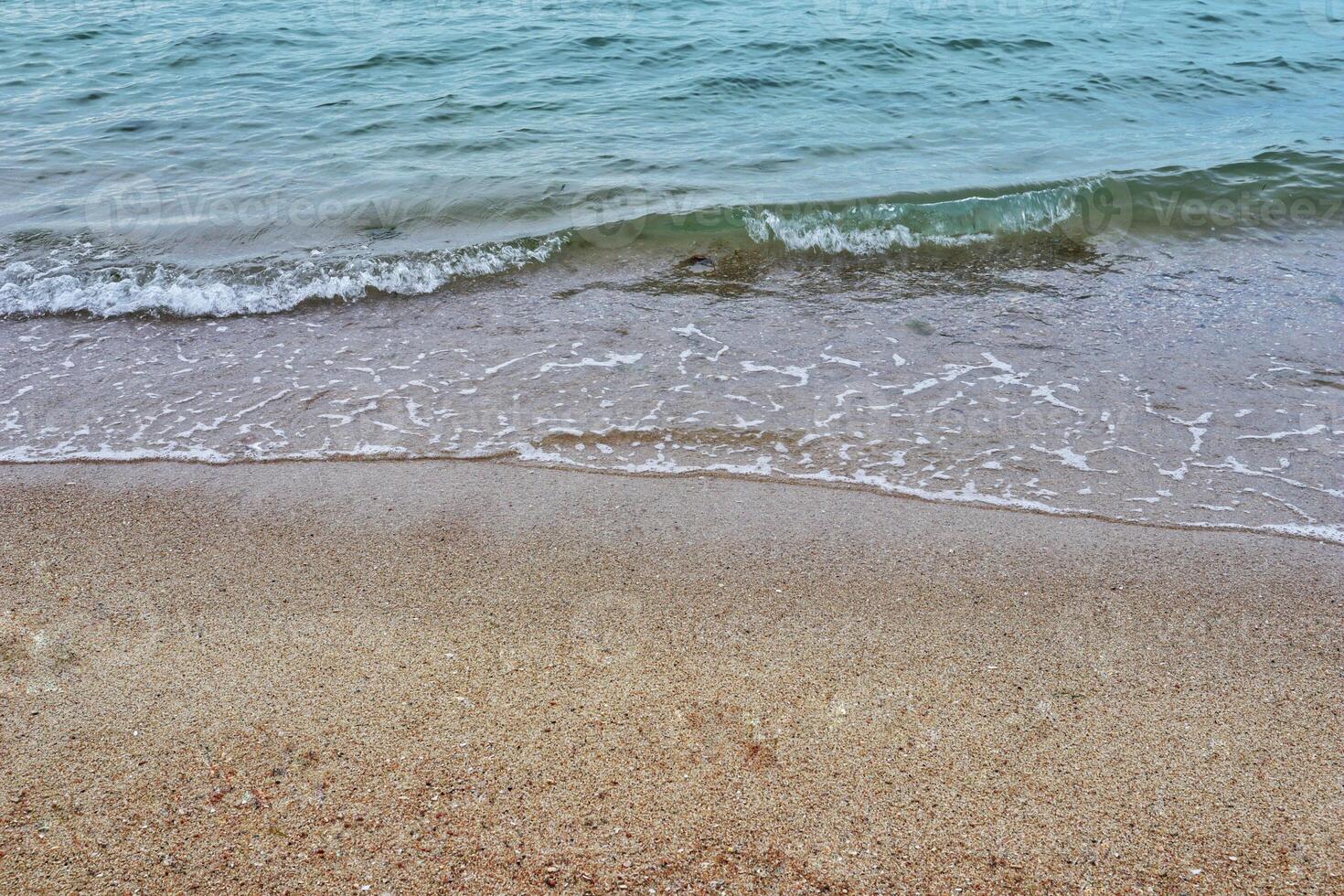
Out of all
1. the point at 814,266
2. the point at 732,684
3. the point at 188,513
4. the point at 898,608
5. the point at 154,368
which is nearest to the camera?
the point at 732,684

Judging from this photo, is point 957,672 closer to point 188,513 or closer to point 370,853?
point 370,853

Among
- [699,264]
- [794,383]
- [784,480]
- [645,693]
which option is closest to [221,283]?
[699,264]

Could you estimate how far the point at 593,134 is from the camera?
8945 mm

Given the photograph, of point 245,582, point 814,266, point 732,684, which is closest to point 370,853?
point 732,684

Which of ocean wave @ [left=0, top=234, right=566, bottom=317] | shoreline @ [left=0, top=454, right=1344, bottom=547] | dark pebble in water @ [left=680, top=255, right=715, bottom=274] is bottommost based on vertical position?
shoreline @ [left=0, top=454, right=1344, bottom=547]

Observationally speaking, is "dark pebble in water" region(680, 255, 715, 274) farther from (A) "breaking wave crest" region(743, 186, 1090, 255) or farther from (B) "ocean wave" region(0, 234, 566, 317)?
(B) "ocean wave" region(0, 234, 566, 317)

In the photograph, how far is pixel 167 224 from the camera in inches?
276

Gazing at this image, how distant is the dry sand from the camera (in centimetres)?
228

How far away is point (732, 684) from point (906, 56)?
1067 cm

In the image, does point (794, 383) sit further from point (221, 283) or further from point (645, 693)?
point (221, 283)

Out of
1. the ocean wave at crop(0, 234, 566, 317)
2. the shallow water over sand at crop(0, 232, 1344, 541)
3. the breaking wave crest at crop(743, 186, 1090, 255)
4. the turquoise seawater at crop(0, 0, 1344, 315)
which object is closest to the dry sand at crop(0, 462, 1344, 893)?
the shallow water over sand at crop(0, 232, 1344, 541)

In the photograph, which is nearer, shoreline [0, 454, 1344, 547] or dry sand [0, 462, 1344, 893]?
dry sand [0, 462, 1344, 893]

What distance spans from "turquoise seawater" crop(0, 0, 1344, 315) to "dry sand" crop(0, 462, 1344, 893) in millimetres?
2976

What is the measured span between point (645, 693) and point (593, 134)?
7214mm
